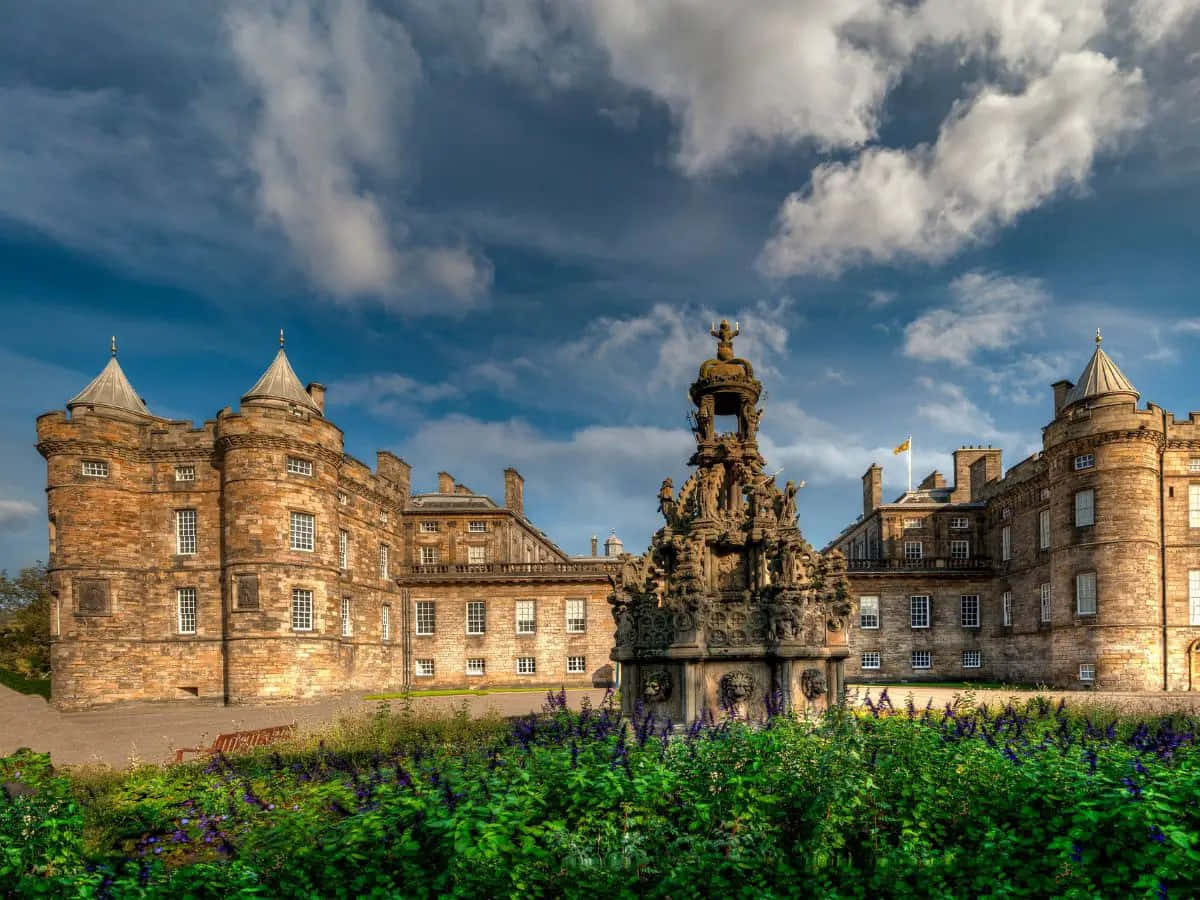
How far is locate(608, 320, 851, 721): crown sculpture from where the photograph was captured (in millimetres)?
13195

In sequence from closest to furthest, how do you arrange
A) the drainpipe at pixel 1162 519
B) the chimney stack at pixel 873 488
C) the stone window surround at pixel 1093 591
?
the drainpipe at pixel 1162 519 < the stone window surround at pixel 1093 591 < the chimney stack at pixel 873 488

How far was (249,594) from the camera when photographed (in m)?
32.6

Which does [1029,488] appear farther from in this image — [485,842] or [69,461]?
[69,461]

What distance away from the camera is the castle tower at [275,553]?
32375mm

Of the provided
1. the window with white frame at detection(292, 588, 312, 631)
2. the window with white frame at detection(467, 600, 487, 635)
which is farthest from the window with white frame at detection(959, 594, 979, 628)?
the window with white frame at detection(292, 588, 312, 631)

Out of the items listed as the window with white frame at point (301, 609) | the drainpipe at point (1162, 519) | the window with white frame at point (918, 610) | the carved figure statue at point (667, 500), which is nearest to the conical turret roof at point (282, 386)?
the window with white frame at point (301, 609)

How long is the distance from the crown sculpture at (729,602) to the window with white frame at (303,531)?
2373cm

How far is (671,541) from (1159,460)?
1185 inches

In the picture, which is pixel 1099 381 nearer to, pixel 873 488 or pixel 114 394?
pixel 873 488

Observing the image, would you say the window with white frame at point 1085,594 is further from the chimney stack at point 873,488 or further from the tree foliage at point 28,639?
the tree foliage at point 28,639

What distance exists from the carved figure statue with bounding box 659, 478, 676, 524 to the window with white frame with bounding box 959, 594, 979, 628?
33927mm

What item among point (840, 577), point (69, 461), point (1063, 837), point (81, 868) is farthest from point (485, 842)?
point (69, 461)

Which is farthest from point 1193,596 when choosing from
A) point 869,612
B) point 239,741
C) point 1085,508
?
point 239,741

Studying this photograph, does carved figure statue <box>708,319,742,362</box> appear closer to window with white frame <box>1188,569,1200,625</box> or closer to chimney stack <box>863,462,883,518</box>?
window with white frame <box>1188,569,1200,625</box>
